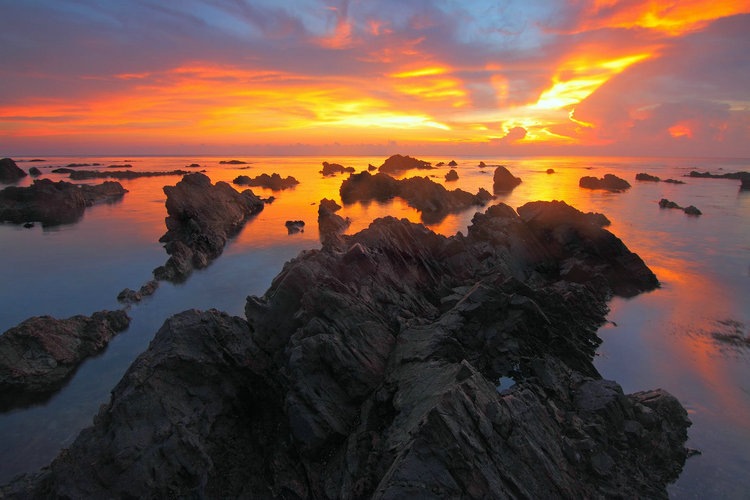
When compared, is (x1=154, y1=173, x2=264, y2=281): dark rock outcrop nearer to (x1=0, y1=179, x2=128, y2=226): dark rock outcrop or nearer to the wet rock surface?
the wet rock surface

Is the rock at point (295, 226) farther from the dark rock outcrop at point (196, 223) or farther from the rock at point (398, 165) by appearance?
the rock at point (398, 165)

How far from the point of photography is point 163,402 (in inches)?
405

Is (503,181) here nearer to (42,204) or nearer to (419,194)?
(419,194)

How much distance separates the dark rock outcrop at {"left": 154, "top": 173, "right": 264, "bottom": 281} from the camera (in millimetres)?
32938

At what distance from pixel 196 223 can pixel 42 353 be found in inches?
1053

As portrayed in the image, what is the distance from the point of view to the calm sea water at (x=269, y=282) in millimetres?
13555

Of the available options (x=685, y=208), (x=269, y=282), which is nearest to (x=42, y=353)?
(x=269, y=282)

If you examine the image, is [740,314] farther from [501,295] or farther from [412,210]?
[412,210]

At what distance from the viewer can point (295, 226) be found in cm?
5219

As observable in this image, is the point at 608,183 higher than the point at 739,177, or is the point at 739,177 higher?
the point at 608,183

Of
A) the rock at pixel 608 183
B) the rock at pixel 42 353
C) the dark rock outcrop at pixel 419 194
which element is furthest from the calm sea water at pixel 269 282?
the rock at pixel 608 183

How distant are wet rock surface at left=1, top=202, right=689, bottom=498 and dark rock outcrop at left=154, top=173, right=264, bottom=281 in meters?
21.3

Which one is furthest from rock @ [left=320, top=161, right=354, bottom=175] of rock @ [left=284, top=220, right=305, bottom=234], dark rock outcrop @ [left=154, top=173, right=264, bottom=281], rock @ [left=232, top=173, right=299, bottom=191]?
rock @ [left=284, top=220, right=305, bottom=234]

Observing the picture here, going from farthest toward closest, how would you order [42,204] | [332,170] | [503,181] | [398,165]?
[398,165], [332,170], [503,181], [42,204]
